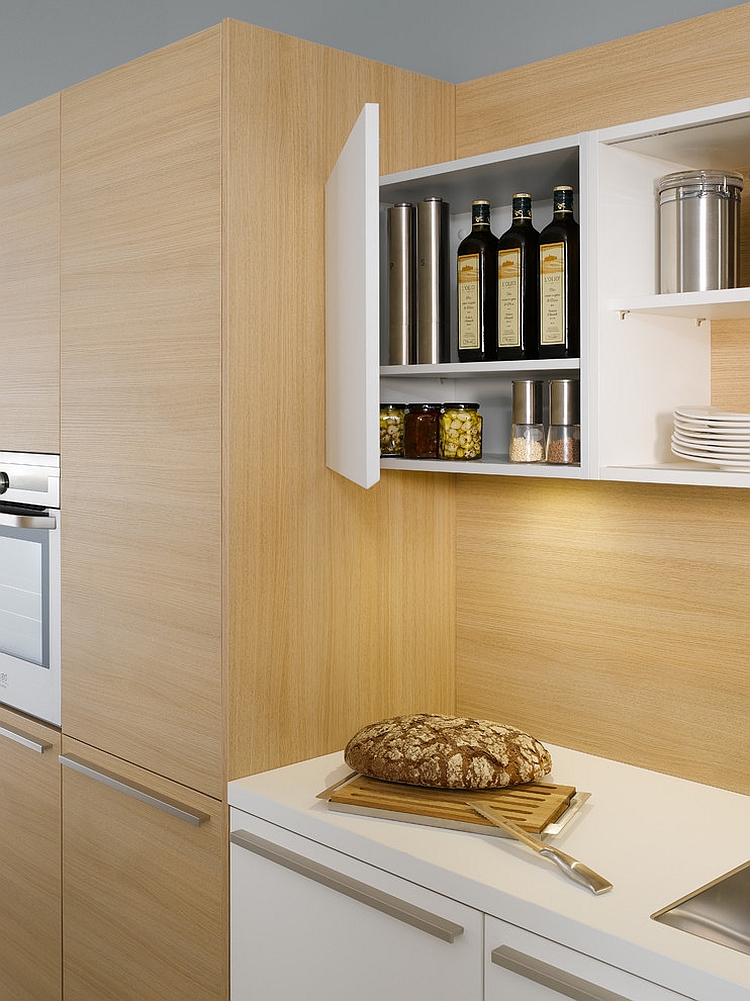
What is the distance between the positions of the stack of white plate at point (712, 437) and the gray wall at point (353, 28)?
0.76m

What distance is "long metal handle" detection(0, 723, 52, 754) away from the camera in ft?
7.79

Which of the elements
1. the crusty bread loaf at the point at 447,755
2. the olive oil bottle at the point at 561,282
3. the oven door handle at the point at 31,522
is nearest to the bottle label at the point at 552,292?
the olive oil bottle at the point at 561,282

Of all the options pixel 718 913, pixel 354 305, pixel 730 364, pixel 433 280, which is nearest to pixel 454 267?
pixel 433 280

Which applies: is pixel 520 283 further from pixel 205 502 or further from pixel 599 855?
pixel 599 855

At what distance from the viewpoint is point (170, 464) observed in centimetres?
201

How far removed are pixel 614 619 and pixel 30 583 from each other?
1328 mm

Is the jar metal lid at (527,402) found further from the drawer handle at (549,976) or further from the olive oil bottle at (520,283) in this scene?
the drawer handle at (549,976)

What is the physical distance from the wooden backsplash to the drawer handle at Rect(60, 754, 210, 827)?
669 mm

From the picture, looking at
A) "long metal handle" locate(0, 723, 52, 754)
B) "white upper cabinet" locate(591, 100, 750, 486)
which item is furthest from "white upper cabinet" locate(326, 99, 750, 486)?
"long metal handle" locate(0, 723, 52, 754)

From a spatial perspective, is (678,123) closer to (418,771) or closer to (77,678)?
(418,771)

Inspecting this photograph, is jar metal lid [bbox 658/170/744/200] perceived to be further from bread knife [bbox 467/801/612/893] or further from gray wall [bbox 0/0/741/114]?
bread knife [bbox 467/801/612/893]

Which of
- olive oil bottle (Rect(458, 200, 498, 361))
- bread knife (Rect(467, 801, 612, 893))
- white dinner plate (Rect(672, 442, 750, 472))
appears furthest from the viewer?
olive oil bottle (Rect(458, 200, 498, 361))

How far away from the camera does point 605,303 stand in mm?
1741

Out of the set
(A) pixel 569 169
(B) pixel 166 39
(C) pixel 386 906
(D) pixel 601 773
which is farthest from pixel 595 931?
(B) pixel 166 39
